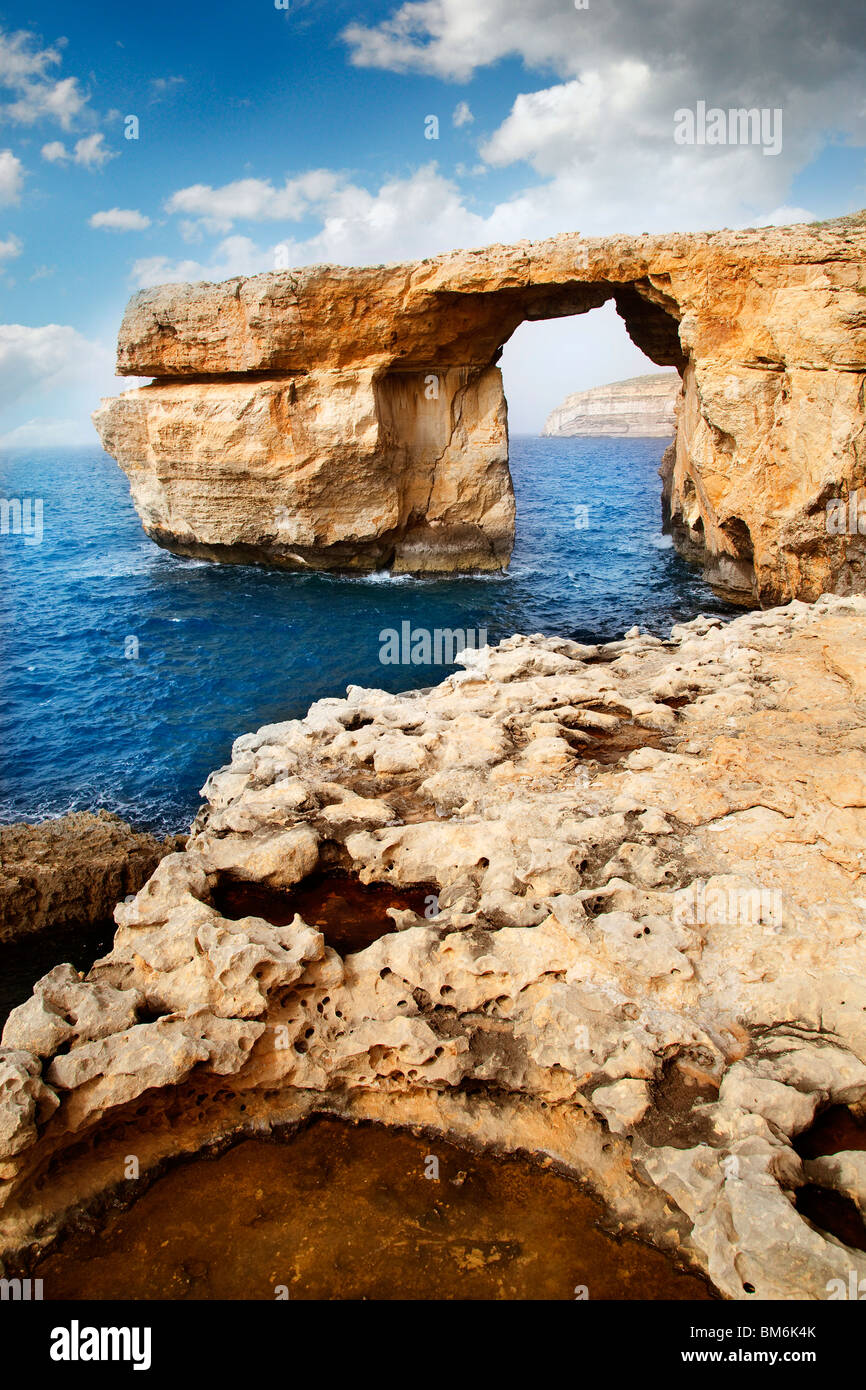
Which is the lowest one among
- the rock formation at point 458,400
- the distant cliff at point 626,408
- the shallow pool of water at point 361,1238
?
the shallow pool of water at point 361,1238

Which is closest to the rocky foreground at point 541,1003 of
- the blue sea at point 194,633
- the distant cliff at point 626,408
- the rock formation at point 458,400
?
the blue sea at point 194,633

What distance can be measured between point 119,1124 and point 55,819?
7.65 metres

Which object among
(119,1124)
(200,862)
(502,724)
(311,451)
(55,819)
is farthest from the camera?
(311,451)

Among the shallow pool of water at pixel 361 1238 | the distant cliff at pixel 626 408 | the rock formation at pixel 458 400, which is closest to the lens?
the shallow pool of water at pixel 361 1238

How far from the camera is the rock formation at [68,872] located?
10750 millimetres

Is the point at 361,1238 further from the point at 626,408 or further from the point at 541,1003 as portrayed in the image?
the point at 626,408

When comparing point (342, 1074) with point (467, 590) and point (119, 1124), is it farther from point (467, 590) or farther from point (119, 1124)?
point (467, 590)

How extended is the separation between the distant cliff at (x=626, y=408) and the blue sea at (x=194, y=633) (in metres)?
125

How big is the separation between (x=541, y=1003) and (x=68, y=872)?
304 inches

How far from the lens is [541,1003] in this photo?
262 inches

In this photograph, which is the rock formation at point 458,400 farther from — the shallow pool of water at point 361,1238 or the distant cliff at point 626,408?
the distant cliff at point 626,408
